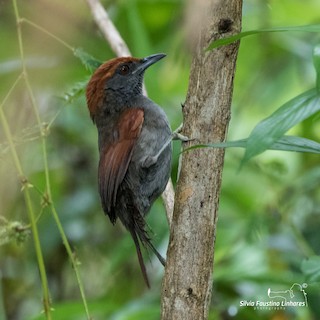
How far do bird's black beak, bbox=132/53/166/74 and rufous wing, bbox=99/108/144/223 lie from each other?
313 mm

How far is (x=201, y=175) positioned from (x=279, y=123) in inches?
31.3

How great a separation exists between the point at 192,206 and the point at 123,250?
1744 mm

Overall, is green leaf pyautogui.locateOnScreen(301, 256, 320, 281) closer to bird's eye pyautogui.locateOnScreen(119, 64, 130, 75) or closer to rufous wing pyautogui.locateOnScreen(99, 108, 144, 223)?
rufous wing pyautogui.locateOnScreen(99, 108, 144, 223)

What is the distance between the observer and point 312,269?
99.0 inches

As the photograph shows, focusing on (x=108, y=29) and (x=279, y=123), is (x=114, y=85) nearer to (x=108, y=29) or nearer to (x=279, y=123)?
(x=108, y=29)

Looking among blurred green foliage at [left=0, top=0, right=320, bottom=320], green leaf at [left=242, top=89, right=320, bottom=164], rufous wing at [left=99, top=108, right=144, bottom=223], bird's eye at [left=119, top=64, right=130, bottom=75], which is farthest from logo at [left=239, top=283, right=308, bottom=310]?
green leaf at [left=242, top=89, right=320, bottom=164]

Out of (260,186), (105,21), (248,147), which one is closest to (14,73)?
(105,21)

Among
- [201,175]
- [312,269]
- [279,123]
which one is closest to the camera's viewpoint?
[279,123]

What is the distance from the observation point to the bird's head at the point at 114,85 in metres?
4.67

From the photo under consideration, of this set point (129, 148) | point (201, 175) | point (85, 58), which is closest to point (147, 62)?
point (129, 148)

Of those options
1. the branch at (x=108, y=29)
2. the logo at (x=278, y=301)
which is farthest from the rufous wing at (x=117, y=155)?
the logo at (x=278, y=301)

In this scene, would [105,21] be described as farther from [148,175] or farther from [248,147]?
[248,147]

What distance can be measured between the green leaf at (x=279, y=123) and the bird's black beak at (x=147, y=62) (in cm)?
235

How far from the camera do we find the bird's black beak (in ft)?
15.1
